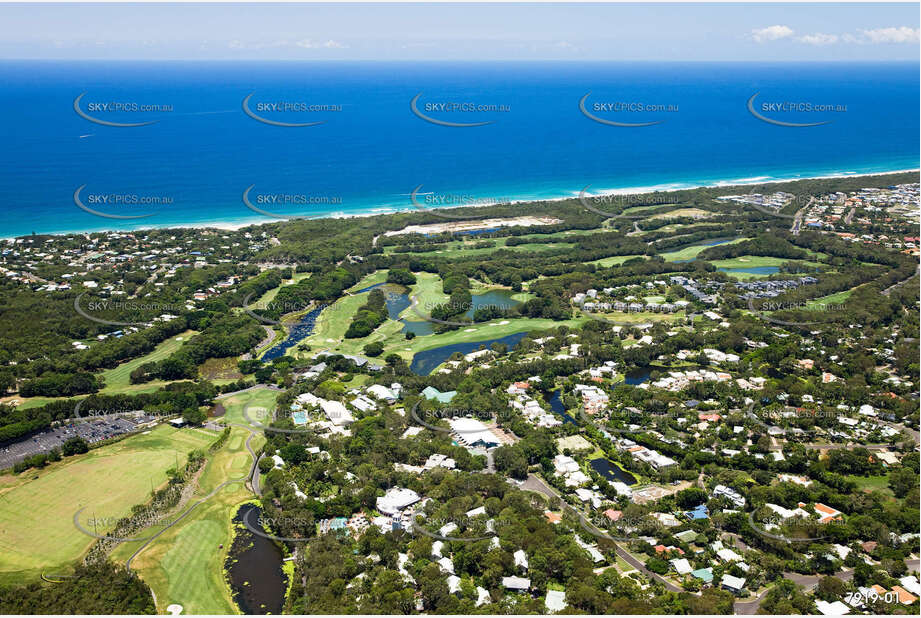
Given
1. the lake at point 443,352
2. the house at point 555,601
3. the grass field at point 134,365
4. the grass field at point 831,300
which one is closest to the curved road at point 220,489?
the grass field at point 134,365

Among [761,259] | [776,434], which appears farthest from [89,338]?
[761,259]

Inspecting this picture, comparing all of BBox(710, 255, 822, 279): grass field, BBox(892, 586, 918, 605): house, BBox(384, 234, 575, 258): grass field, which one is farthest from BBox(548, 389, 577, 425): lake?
BBox(384, 234, 575, 258): grass field

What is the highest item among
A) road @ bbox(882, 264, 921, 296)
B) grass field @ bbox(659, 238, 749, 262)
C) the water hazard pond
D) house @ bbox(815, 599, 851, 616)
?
road @ bbox(882, 264, 921, 296)

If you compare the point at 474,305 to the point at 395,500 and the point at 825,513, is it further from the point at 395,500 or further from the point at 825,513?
the point at 825,513

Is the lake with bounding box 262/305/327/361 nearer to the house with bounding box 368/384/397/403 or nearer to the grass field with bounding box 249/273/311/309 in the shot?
the grass field with bounding box 249/273/311/309

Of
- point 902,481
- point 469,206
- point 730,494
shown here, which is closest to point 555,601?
point 730,494
